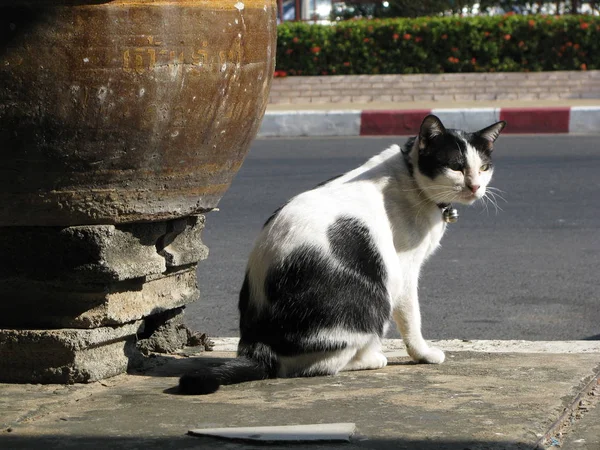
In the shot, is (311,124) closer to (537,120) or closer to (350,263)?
(537,120)

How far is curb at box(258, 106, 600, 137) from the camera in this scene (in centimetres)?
1120

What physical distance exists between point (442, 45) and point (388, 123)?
8.45ft

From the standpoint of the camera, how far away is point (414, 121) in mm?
11477

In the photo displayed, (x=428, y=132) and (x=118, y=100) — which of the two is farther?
(x=428, y=132)

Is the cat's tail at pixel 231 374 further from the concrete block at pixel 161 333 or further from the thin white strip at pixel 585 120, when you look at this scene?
the thin white strip at pixel 585 120

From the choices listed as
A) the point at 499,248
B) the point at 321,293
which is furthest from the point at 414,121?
the point at 321,293

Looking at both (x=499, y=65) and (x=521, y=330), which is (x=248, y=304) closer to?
(x=521, y=330)

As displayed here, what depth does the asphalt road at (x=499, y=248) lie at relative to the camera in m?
4.81

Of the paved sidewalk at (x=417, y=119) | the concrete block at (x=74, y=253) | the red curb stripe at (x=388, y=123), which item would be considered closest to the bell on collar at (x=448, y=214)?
the concrete block at (x=74, y=253)

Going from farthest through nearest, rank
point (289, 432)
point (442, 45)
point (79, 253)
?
point (442, 45)
point (79, 253)
point (289, 432)

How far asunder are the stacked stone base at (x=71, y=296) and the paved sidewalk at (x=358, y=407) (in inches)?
2.9

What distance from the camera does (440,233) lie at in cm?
375

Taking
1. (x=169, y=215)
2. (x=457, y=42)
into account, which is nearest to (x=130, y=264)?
(x=169, y=215)

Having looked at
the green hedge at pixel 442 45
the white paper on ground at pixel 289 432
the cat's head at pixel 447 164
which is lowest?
the white paper on ground at pixel 289 432
